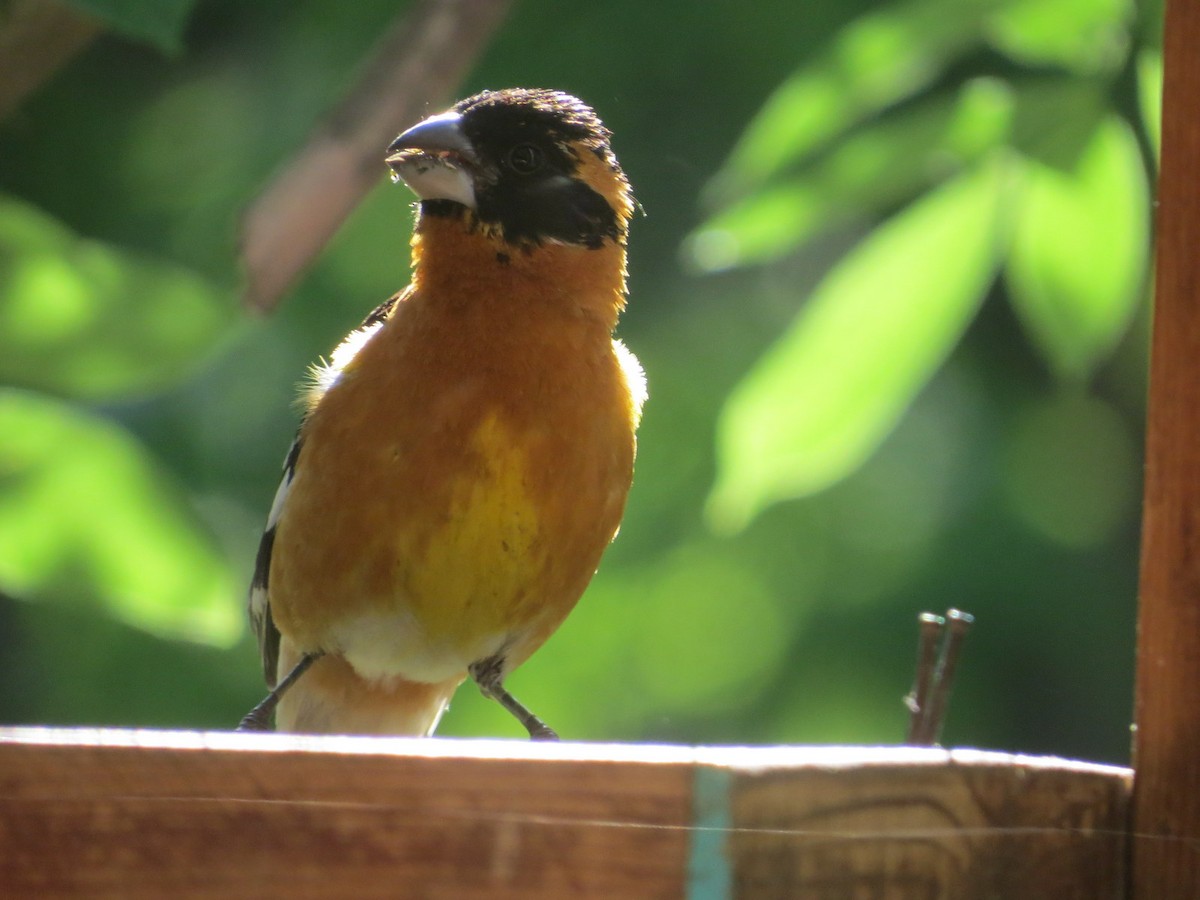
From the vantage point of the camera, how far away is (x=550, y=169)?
6.99 ft

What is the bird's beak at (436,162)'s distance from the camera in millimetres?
2014

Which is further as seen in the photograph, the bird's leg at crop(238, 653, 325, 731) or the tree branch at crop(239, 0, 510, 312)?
the tree branch at crop(239, 0, 510, 312)

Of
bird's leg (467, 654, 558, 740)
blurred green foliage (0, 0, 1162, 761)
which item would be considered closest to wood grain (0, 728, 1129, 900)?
blurred green foliage (0, 0, 1162, 761)

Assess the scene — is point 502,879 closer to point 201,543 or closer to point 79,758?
point 79,758

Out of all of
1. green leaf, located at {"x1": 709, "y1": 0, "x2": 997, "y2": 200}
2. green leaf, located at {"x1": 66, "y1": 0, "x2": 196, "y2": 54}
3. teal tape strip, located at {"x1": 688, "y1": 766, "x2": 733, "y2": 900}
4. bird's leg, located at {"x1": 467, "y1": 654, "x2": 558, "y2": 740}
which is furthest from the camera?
bird's leg, located at {"x1": 467, "y1": 654, "x2": 558, "y2": 740}

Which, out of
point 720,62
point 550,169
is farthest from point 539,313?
point 720,62

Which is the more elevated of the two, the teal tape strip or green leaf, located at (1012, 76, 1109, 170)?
green leaf, located at (1012, 76, 1109, 170)

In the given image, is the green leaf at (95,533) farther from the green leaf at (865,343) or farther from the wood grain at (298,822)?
the wood grain at (298,822)

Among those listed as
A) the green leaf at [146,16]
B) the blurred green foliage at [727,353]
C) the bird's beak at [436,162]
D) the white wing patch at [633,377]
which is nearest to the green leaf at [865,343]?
the blurred green foliage at [727,353]

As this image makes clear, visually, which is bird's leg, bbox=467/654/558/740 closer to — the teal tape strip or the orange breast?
the orange breast

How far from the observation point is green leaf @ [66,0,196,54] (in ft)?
5.90

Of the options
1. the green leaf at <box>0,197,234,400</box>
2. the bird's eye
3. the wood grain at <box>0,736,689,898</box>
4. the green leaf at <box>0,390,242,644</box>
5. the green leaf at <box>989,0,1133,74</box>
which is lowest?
the wood grain at <box>0,736,689,898</box>

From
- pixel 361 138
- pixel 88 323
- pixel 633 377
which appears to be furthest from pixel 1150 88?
pixel 88 323

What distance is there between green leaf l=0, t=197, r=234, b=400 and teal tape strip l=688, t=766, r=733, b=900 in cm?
136
